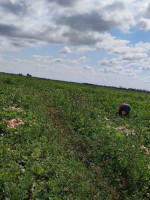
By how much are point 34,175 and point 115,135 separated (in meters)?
5.86

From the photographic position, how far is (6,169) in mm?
6406

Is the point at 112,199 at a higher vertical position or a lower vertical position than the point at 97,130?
lower

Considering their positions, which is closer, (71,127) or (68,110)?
(71,127)

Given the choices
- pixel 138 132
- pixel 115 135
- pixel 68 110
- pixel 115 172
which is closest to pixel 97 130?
pixel 115 135

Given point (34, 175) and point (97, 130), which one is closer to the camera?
point (34, 175)

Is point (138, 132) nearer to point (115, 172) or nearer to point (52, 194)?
point (115, 172)

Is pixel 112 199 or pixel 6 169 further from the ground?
pixel 6 169

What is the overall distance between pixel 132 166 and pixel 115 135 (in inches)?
137

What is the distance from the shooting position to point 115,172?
28.6 feet

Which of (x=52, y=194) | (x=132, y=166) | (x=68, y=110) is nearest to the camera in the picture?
(x=52, y=194)

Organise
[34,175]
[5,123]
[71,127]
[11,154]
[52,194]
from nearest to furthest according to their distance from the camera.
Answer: [52,194] → [34,175] → [11,154] → [5,123] → [71,127]

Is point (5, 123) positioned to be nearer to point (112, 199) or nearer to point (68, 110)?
point (112, 199)

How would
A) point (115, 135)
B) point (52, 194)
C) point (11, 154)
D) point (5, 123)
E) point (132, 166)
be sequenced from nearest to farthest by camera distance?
point (52, 194), point (11, 154), point (132, 166), point (5, 123), point (115, 135)

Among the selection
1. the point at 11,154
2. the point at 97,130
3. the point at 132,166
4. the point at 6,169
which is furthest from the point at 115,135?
the point at 6,169
